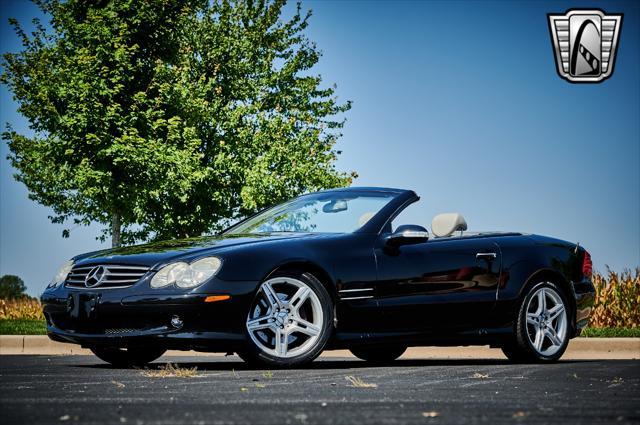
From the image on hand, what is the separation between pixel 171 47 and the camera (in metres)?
25.2

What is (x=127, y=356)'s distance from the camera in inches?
327

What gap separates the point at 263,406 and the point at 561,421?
1.43 metres

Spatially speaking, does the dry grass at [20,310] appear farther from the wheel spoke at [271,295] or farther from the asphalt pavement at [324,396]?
the wheel spoke at [271,295]

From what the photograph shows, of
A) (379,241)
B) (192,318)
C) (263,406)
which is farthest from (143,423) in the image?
(379,241)

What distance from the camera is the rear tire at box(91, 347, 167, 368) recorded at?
8219 millimetres

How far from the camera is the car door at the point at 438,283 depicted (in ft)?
25.4

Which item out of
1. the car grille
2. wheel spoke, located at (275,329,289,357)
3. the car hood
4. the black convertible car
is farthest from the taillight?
the car grille

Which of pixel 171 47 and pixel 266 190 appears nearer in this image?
pixel 171 47

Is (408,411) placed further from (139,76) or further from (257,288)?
(139,76)

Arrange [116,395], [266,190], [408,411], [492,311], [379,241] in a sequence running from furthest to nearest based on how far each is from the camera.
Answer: [266,190], [492,311], [379,241], [116,395], [408,411]

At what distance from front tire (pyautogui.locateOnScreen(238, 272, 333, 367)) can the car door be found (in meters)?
0.59

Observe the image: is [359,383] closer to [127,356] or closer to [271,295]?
[271,295]

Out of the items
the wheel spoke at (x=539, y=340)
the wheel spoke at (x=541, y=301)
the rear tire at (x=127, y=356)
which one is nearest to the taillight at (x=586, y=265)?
the wheel spoke at (x=541, y=301)

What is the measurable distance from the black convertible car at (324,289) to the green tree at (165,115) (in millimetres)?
16142
